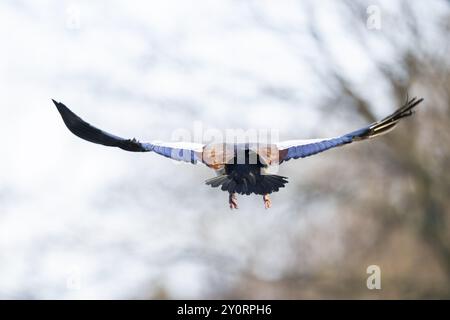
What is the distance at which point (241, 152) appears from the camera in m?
11.5

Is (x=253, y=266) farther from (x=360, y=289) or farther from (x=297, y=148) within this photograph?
(x=297, y=148)

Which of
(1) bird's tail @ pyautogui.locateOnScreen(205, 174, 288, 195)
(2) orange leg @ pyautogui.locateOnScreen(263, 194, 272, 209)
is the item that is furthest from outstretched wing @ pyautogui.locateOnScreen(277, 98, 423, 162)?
(2) orange leg @ pyautogui.locateOnScreen(263, 194, 272, 209)

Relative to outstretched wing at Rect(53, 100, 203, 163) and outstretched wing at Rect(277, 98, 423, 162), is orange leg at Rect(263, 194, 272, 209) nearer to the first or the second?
outstretched wing at Rect(277, 98, 423, 162)

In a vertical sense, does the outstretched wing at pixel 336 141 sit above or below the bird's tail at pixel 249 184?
above

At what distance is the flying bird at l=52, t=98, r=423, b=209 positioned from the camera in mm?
11406

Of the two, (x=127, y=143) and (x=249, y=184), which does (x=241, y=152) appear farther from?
(x=127, y=143)

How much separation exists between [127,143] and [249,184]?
111cm

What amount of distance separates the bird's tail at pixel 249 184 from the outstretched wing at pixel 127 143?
35 centimetres

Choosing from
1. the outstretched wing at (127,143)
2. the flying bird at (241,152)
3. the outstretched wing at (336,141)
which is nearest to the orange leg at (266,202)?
the flying bird at (241,152)

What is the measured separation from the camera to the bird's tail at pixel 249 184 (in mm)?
11336

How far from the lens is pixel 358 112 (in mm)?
22047

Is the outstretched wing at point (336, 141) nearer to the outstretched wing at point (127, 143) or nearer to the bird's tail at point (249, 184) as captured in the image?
the bird's tail at point (249, 184)
